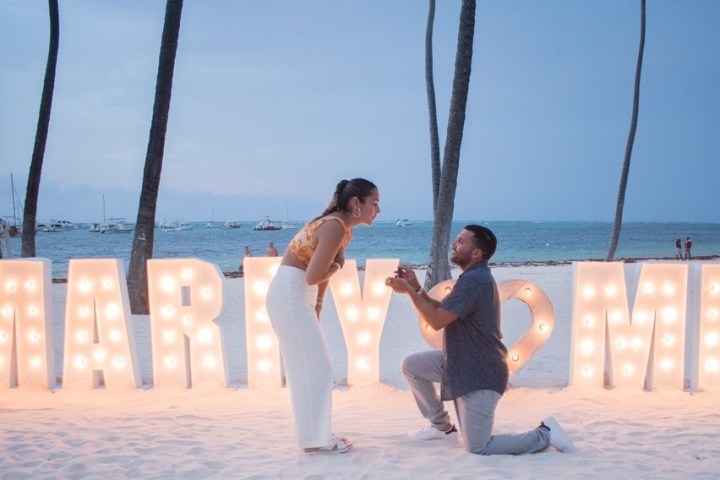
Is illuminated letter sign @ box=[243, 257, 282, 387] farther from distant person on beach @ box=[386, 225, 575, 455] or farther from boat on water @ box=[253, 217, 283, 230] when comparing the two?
boat on water @ box=[253, 217, 283, 230]

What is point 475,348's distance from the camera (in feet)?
14.8

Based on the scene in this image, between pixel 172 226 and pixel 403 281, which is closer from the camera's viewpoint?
pixel 403 281

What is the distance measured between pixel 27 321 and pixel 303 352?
159 inches

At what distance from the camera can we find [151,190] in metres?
11.0

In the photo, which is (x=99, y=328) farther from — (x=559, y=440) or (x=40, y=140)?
(x=40, y=140)

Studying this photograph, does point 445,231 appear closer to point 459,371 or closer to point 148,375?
point 148,375

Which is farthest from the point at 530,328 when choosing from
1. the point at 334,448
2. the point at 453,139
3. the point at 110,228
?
the point at 110,228

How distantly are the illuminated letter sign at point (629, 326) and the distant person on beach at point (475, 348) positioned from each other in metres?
2.16

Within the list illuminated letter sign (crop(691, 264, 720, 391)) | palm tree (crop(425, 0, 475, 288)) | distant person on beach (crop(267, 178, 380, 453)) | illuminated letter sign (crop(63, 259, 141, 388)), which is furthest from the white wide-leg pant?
palm tree (crop(425, 0, 475, 288))

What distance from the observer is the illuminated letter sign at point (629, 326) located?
6453mm

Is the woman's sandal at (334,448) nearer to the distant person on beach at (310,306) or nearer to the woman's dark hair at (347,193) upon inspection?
the distant person on beach at (310,306)

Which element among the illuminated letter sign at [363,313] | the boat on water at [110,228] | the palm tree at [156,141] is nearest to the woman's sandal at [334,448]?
the illuminated letter sign at [363,313]

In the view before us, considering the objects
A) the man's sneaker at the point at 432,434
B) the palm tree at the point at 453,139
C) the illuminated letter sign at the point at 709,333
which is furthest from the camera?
the palm tree at the point at 453,139

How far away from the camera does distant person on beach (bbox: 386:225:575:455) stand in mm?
4395
